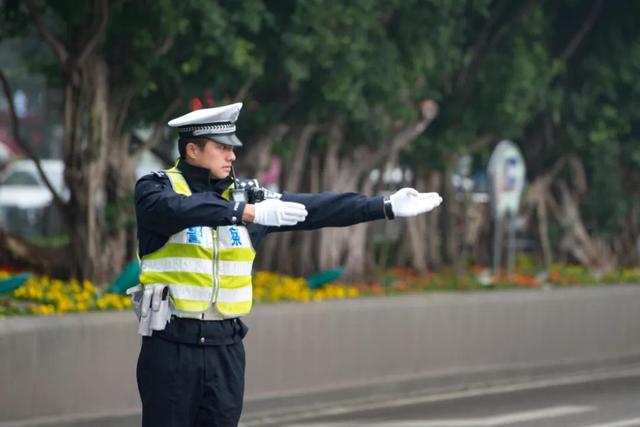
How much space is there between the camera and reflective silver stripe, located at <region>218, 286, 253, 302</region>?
6102 mm

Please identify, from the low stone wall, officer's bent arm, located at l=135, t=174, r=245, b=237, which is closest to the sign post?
the low stone wall

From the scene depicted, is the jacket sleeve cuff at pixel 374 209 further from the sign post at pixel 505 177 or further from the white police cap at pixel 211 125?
the sign post at pixel 505 177

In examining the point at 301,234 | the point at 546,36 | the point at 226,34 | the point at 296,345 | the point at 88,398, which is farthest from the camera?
the point at 546,36

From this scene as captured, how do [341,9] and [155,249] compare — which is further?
[341,9]

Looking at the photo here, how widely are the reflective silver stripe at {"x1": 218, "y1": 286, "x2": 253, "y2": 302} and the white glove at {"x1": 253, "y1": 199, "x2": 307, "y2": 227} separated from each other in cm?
42

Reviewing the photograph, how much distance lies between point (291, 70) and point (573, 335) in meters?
3.73

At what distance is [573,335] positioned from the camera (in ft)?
48.2

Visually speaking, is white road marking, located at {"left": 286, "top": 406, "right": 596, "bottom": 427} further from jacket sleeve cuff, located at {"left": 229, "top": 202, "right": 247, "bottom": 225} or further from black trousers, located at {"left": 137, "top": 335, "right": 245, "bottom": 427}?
jacket sleeve cuff, located at {"left": 229, "top": 202, "right": 247, "bottom": 225}

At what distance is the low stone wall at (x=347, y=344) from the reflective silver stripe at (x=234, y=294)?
398 centimetres

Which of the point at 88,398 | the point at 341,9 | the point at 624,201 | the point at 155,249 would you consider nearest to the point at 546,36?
the point at 624,201

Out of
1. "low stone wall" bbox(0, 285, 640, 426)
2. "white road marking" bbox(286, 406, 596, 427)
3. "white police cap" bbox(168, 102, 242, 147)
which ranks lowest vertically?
"white road marking" bbox(286, 406, 596, 427)

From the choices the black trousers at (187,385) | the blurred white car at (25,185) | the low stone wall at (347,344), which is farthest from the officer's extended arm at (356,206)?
the blurred white car at (25,185)

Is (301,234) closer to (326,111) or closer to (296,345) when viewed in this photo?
(326,111)

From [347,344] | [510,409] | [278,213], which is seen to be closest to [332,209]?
[278,213]
